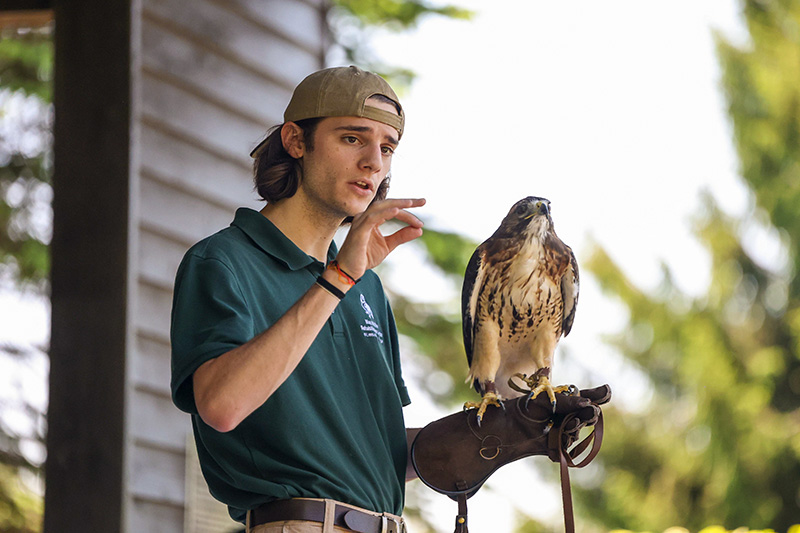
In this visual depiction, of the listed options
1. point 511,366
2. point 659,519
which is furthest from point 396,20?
point 659,519

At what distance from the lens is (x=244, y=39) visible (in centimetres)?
445

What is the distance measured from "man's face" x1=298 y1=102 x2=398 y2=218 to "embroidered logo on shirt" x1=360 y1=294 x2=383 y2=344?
0.82 ft

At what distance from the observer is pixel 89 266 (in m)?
3.60

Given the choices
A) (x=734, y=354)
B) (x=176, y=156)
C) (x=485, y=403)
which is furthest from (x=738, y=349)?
(x=485, y=403)

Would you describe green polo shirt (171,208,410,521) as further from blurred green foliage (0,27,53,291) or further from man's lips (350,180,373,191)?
blurred green foliage (0,27,53,291)

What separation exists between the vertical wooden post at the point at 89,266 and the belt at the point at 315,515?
1748mm

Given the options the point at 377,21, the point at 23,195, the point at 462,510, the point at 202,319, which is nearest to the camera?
the point at 202,319

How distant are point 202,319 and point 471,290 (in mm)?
831

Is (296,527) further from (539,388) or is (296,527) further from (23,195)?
(23,195)

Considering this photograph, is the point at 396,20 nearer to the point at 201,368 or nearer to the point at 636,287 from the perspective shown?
the point at 201,368

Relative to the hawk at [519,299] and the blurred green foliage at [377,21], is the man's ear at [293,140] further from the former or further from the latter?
the blurred green foliage at [377,21]

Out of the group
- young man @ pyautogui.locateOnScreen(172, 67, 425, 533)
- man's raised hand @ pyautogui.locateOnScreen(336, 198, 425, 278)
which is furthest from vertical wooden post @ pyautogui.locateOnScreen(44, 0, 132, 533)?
man's raised hand @ pyautogui.locateOnScreen(336, 198, 425, 278)

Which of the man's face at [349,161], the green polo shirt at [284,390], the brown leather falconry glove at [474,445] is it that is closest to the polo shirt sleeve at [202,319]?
the green polo shirt at [284,390]

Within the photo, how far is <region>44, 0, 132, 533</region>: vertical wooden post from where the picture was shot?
347cm
